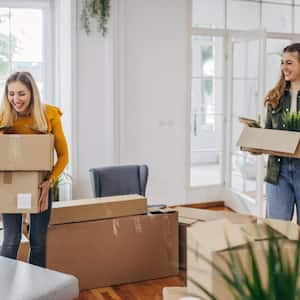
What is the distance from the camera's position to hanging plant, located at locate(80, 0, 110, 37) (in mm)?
4926

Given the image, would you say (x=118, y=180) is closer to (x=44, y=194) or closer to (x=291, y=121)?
(x=44, y=194)

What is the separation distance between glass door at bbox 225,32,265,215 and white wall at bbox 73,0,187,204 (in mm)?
591

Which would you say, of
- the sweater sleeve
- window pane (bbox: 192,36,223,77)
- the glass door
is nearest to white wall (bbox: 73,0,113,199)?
window pane (bbox: 192,36,223,77)

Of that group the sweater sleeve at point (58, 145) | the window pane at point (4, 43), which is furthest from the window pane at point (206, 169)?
the sweater sleeve at point (58, 145)

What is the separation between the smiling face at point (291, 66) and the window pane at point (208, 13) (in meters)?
2.89

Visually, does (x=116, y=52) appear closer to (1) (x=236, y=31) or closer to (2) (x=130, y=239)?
(1) (x=236, y=31)

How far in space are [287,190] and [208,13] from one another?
329cm

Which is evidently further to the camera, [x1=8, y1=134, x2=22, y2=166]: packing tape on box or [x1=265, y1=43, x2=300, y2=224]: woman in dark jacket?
[x1=265, y1=43, x2=300, y2=224]: woman in dark jacket

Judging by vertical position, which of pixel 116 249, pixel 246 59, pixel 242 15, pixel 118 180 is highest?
pixel 242 15

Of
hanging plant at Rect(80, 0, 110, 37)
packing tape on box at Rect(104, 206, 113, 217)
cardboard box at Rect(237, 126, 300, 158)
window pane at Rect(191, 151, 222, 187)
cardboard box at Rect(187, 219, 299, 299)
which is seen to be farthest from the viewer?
window pane at Rect(191, 151, 222, 187)

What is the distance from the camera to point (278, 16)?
5.56 metres

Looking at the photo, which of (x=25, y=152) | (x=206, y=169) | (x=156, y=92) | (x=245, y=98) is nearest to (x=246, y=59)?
(x=245, y=98)

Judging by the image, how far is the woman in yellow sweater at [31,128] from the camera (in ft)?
9.05

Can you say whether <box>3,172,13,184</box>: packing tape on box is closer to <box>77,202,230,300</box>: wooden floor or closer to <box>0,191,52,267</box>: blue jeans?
<box>0,191,52,267</box>: blue jeans
